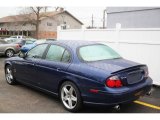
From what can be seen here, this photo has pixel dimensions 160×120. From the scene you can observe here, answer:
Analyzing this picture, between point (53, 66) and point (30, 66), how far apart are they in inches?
40.8

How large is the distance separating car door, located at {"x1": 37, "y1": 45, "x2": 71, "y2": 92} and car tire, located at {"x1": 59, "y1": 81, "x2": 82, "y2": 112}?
0.24 meters

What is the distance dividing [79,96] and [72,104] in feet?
1.31

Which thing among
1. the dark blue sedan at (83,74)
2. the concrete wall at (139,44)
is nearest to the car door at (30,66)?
the dark blue sedan at (83,74)

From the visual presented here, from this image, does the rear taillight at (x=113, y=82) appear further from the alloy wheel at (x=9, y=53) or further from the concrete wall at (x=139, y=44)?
the alloy wheel at (x=9, y=53)

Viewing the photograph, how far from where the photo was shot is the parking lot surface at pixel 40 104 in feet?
17.9

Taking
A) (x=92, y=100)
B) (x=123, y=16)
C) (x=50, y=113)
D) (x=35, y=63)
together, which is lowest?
(x=50, y=113)

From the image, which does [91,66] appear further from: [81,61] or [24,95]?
[24,95]

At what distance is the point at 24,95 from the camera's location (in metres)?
6.61

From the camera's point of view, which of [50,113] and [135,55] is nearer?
[50,113]

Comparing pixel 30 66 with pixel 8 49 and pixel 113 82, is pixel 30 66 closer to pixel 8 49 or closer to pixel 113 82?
pixel 113 82

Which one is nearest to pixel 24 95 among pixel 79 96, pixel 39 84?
pixel 39 84

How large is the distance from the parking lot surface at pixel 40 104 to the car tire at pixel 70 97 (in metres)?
0.17

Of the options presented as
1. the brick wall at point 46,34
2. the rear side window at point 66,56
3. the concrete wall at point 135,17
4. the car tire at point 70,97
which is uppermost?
the concrete wall at point 135,17

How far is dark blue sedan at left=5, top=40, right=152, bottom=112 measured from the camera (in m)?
4.83
